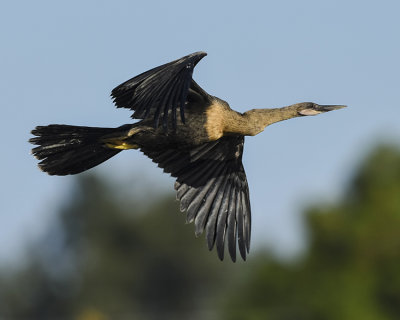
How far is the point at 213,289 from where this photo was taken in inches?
2274

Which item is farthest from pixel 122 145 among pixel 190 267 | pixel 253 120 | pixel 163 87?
pixel 190 267

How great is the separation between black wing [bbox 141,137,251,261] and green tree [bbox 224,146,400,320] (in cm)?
1432

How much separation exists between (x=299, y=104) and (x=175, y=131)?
1986 mm

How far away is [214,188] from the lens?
14625 millimetres

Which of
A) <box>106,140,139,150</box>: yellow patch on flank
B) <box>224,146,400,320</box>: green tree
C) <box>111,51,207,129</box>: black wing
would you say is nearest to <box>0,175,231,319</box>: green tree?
<box>224,146,400,320</box>: green tree

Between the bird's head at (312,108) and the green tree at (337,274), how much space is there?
566 inches

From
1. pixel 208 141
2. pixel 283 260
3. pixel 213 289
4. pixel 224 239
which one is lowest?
pixel 213 289

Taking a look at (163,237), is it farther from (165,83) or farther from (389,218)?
(165,83)

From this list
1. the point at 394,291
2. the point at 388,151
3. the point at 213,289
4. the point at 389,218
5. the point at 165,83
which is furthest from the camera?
the point at 213,289

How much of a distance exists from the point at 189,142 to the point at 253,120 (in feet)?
2.94

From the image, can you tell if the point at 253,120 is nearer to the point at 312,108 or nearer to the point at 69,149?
the point at 312,108

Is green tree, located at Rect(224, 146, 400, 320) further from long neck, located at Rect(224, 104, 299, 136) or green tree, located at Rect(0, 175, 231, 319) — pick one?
green tree, located at Rect(0, 175, 231, 319)

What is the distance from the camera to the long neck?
13648 millimetres

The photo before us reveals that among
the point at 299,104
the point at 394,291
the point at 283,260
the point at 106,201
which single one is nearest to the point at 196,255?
the point at 106,201
